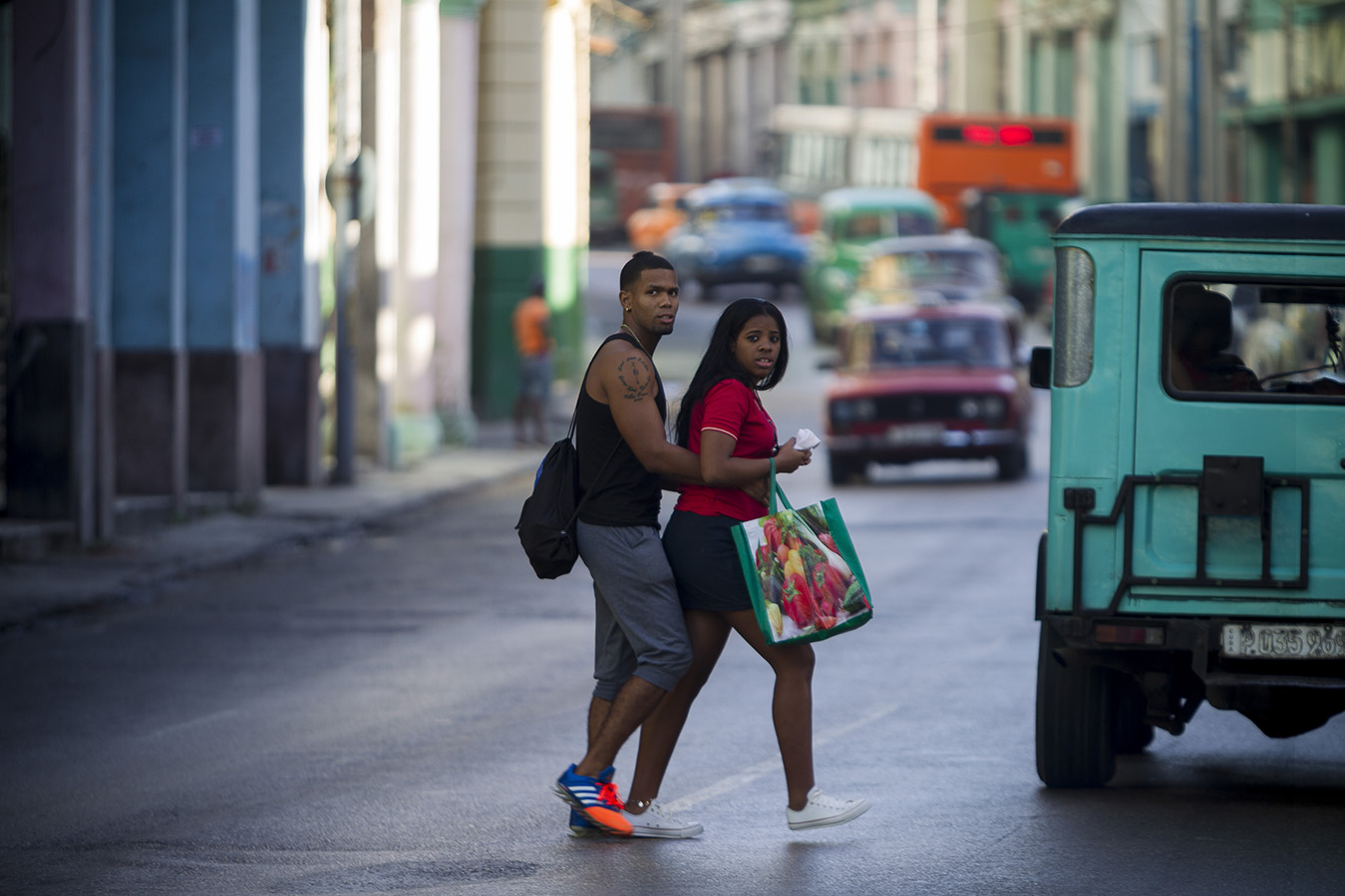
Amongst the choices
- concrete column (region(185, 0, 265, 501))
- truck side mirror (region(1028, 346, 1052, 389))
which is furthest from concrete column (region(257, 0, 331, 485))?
truck side mirror (region(1028, 346, 1052, 389))

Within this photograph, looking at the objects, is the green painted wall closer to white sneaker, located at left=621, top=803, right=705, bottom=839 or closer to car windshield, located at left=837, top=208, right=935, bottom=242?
car windshield, located at left=837, top=208, right=935, bottom=242

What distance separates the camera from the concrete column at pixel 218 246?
19.2m

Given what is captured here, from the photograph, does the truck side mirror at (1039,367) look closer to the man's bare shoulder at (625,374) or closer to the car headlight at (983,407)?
the man's bare shoulder at (625,374)

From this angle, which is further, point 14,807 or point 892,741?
point 892,741

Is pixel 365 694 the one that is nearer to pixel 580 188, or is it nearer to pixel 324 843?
pixel 324 843

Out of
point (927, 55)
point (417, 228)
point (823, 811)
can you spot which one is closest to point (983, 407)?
point (417, 228)

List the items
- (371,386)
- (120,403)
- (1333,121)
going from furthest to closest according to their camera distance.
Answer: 1. (1333,121)
2. (371,386)
3. (120,403)

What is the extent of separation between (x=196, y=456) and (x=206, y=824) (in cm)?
1203

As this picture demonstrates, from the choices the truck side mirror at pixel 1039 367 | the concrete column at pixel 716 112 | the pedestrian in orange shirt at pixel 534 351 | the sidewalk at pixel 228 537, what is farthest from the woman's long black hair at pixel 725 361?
the concrete column at pixel 716 112

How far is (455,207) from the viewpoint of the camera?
87.6 feet

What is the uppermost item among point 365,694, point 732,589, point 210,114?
point 210,114

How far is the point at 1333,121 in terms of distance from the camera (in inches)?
1679

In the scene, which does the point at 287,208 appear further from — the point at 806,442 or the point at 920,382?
the point at 806,442

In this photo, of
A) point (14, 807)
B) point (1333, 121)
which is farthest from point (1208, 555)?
point (1333, 121)
